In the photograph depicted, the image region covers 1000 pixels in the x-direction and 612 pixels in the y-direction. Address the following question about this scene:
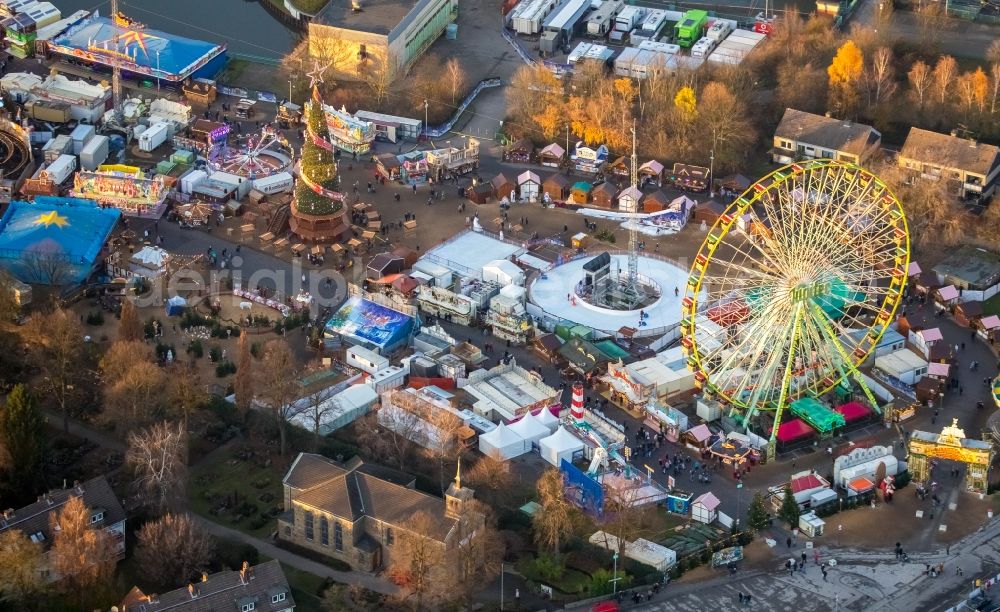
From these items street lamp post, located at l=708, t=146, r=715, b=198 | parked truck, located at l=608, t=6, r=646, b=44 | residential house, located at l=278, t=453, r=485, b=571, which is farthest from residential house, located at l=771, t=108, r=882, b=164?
residential house, located at l=278, t=453, r=485, b=571

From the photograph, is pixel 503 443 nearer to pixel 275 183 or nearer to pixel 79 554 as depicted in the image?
pixel 79 554

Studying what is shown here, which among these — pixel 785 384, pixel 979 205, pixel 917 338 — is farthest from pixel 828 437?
pixel 979 205

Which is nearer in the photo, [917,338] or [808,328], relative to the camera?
[808,328]

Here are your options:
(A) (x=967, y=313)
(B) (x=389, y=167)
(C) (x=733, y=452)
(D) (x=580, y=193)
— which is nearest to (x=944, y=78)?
(A) (x=967, y=313)

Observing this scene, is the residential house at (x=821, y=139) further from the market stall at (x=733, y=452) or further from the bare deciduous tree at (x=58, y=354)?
the bare deciduous tree at (x=58, y=354)

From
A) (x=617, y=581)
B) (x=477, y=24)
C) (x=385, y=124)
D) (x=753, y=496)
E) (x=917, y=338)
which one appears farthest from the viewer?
(x=477, y=24)

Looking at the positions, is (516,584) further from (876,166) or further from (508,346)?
(876,166)
